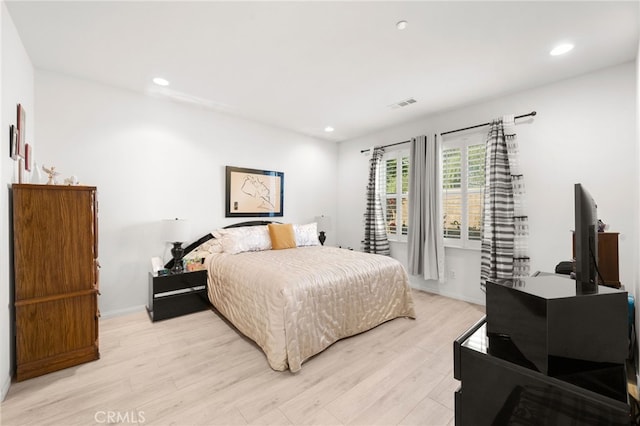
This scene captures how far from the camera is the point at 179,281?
3193 mm

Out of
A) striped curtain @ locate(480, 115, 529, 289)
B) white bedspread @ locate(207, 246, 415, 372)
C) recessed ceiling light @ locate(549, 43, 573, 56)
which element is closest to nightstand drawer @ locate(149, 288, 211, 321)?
white bedspread @ locate(207, 246, 415, 372)

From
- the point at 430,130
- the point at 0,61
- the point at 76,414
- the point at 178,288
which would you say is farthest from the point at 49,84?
the point at 430,130

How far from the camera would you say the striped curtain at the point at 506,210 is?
3.11 metres

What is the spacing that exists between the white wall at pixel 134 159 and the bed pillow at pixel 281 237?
0.70m

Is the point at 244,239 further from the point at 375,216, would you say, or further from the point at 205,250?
the point at 375,216

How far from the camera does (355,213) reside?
523 centimetres

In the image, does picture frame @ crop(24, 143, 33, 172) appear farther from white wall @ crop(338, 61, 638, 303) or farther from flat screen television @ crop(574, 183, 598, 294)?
white wall @ crop(338, 61, 638, 303)

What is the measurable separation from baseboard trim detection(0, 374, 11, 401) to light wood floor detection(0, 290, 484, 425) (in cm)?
5

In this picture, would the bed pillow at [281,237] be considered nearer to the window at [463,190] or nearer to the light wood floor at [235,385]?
the light wood floor at [235,385]

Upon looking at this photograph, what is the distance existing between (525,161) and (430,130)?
1301 millimetres

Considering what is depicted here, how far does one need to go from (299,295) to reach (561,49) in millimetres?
3069

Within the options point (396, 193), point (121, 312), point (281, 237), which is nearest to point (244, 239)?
point (281, 237)

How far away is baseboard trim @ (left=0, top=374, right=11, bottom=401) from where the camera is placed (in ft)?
5.81

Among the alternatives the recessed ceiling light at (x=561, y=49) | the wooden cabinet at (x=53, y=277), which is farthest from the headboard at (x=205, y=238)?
the recessed ceiling light at (x=561, y=49)
